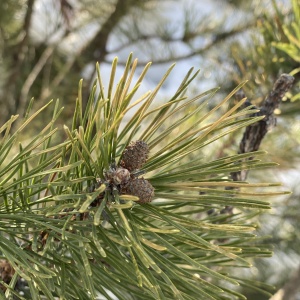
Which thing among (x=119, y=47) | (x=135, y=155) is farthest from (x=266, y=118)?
Answer: (x=119, y=47)

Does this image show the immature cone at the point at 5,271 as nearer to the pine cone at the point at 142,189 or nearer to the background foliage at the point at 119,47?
the pine cone at the point at 142,189

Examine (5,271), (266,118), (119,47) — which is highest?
(119,47)

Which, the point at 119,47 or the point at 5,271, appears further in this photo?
the point at 119,47

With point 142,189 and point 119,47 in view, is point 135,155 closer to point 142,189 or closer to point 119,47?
point 142,189

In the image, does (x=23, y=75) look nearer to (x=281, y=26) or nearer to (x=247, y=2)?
(x=247, y=2)

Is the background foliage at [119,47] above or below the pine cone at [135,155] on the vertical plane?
above

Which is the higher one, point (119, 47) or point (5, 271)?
point (119, 47)

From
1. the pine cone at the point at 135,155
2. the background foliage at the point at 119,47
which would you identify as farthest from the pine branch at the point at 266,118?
the background foliage at the point at 119,47

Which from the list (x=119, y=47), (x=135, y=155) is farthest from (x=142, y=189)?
(x=119, y=47)

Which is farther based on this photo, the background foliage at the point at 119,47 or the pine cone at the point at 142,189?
the background foliage at the point at 119,47
